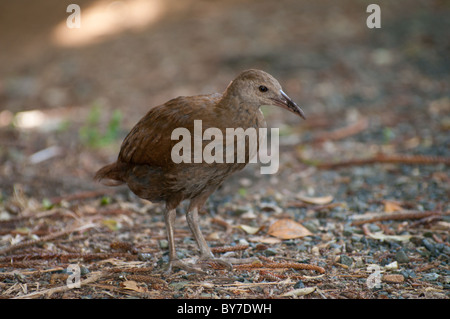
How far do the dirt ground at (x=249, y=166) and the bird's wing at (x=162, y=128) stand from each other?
0.76 metres

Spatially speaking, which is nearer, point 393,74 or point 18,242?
point 18,242

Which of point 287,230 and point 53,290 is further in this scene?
point 287,230

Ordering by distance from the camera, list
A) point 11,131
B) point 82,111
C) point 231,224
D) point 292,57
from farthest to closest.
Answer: point 292,57 < point 82,111 < point 11,131 < point 231,224

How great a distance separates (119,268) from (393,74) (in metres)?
6.90

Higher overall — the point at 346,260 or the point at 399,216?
the point at 399,216

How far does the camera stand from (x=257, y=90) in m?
3.98

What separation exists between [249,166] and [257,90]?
2.38m

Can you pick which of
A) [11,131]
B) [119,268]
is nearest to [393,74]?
[11,131]

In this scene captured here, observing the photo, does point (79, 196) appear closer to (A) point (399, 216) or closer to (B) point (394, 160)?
(A) point (399, 216)

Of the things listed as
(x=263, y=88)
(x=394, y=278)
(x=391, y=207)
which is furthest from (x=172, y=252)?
(x=391, y=207)

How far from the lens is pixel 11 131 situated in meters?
7.41

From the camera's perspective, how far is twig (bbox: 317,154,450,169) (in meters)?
5.84

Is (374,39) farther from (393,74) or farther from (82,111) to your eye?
(82,111)
